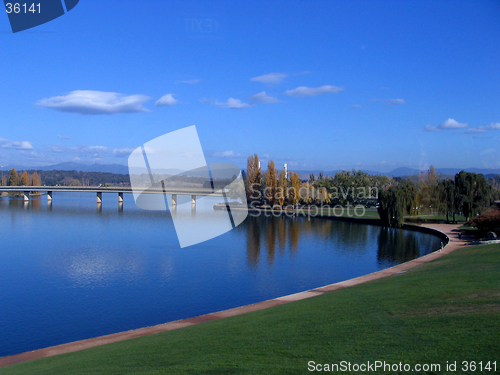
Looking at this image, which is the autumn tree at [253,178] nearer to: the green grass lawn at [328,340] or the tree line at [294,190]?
the tree line at [294,190]

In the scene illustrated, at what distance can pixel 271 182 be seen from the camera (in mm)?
67438

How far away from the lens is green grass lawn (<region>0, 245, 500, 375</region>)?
19.8 feet

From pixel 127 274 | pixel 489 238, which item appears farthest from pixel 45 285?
pixel 489 238

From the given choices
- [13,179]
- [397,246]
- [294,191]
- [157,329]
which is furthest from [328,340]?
[13,179]

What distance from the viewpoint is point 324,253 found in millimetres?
29406

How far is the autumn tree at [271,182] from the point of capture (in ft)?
220

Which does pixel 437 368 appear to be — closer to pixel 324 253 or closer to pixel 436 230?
pixel 324 253

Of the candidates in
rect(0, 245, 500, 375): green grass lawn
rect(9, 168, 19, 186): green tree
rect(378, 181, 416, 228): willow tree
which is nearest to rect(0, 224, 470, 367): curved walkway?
rect(0, 245, 500, 375): green grass lawn

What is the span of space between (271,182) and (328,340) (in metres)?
60.2

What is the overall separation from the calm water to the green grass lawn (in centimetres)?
443

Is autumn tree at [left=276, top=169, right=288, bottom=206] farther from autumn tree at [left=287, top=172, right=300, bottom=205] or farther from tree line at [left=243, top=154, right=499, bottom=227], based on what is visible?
autumn tree at [left=287, top=172, right=300, bottom=205]

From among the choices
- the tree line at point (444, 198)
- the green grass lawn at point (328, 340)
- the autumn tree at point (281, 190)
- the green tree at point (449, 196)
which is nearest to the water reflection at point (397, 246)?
the tree line at point (444, 198)

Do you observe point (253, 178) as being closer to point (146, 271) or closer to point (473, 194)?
point (473, 194)

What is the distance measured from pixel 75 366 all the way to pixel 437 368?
6.72 m
